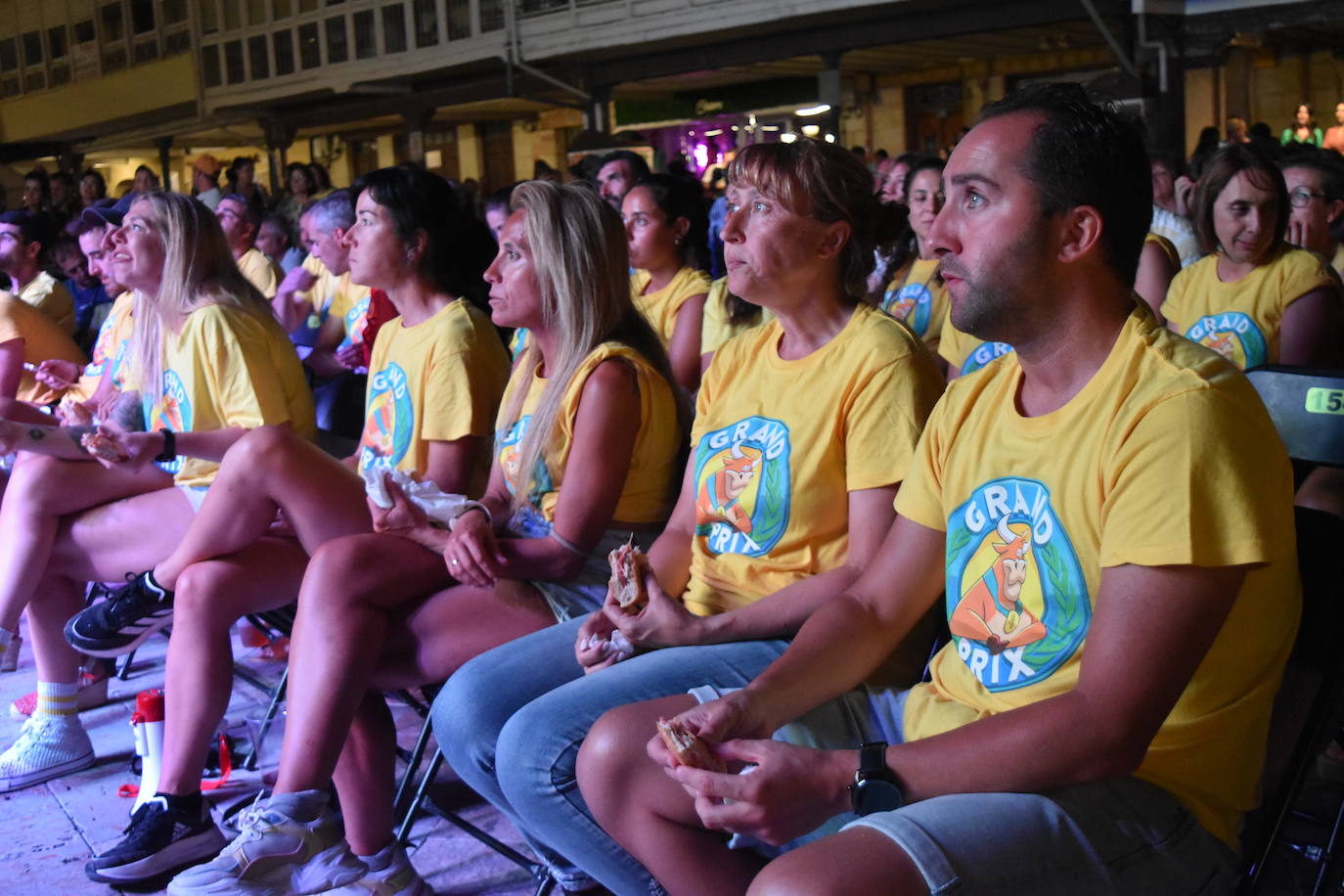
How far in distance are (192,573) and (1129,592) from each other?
6.96 ft

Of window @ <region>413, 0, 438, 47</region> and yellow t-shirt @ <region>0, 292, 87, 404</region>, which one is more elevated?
window @ <region>413, 0, 438, 47</region>

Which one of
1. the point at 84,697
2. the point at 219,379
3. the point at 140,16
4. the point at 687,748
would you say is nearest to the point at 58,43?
the point at 140,16

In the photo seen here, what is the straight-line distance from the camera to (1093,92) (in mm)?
1698

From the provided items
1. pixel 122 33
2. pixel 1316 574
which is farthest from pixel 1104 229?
pixel 122 33

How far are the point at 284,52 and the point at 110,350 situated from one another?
71.2 ft

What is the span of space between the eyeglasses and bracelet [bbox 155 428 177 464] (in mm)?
3708

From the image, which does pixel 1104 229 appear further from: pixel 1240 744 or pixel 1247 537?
pixel 1240 744

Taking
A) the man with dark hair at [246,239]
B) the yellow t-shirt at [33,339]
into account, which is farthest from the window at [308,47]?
the yellow t-shirt at [33,339]

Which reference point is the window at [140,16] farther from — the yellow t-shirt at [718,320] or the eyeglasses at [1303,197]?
the eyeglasses at [1303,197]

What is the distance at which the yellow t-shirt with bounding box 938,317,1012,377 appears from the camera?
12.2ft

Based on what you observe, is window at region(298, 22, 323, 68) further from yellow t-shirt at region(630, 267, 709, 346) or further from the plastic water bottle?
the plastic water bottle

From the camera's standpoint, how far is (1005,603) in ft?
5.33

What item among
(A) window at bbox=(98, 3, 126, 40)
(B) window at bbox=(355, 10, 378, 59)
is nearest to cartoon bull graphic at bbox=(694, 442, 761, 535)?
(B) window at bbox=(355, 10, 378, 59)

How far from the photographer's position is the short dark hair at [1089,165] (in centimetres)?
158
